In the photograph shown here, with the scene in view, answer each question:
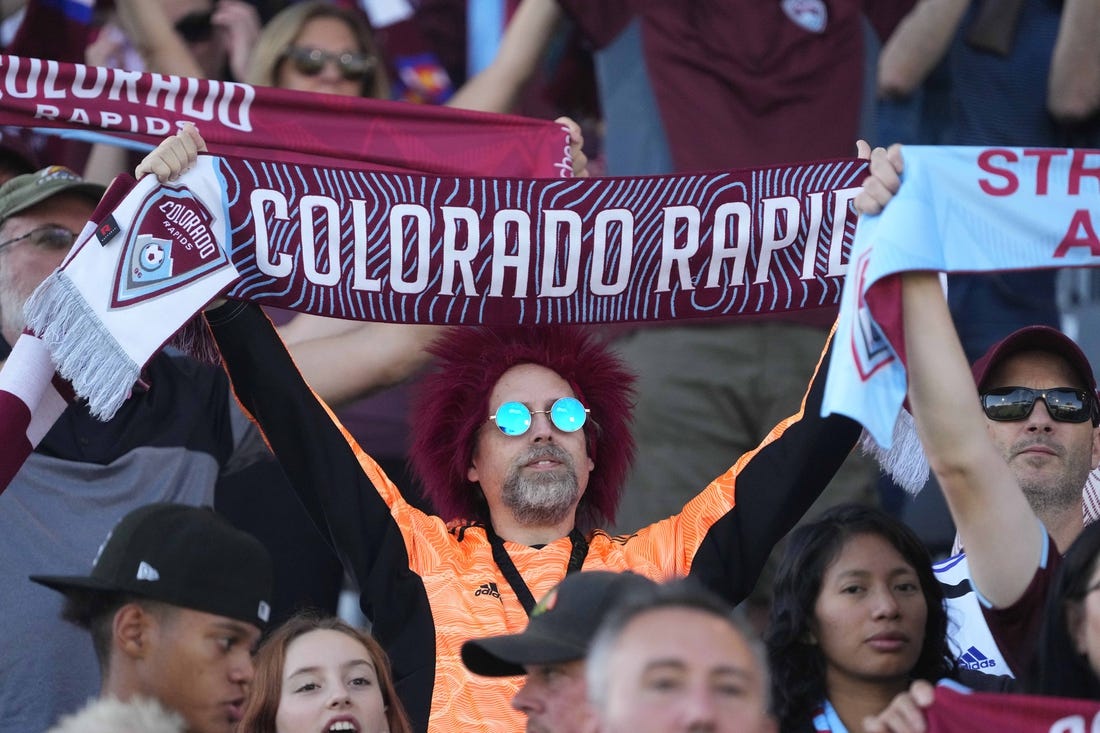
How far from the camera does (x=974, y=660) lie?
15.5ft

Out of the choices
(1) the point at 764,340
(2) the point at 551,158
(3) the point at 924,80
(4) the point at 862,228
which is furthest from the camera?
(3) the point at 924,80

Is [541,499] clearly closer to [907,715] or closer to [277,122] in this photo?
[277,122]

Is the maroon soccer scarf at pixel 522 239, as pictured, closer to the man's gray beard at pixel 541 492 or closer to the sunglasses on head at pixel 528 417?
the sunglasses on head at pixel 528 417

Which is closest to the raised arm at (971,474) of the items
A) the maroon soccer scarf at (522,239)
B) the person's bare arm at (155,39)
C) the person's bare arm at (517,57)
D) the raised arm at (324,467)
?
the maroon soccer scarf at (522,239)

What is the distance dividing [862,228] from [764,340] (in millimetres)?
2058

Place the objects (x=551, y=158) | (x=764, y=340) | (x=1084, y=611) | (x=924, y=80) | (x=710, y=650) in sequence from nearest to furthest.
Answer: (x=710, y=650) → (x=1084, y=611) → (x=551, y=158) → (x=764, y=340) → (x=924, y=80)

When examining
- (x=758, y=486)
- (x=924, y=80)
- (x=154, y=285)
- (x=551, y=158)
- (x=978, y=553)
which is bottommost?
(x=978, y=553)

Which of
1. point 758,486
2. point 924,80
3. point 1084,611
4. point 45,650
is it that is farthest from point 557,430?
point 924,80

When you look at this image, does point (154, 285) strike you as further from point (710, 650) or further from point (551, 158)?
point (710, 650)

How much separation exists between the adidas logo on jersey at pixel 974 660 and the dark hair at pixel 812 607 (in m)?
0.31

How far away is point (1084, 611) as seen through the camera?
12.3ft

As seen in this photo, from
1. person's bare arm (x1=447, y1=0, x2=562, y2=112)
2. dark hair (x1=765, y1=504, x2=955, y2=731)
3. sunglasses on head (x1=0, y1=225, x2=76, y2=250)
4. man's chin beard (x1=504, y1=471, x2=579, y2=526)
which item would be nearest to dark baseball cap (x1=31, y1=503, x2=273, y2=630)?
man's chin beard (x1=504, y1=471, x2=579, y2=526)

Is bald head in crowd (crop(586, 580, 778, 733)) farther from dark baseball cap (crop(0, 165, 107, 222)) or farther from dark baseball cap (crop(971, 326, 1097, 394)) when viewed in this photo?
dark baseball cap (crop(0, 165, 107, 222))

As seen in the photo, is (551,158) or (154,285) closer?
(154,285)
